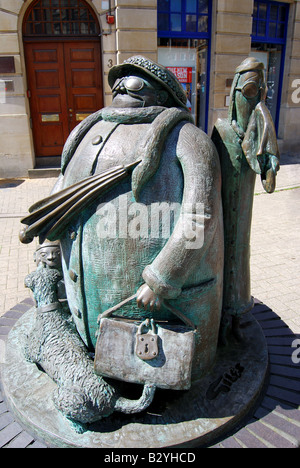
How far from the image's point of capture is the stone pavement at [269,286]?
1.99 metres

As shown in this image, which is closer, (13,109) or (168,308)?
(168,308)

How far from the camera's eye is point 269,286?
4453 mm

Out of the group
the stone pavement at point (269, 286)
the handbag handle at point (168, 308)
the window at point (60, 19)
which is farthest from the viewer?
the window at point (60, 19)

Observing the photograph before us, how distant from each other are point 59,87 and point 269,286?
286 inches

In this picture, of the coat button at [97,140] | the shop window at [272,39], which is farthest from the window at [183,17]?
the coat button at [97,140]

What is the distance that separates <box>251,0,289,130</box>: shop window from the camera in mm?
10680

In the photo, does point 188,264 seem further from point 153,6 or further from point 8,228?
point 153,6

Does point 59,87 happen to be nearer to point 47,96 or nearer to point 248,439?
point 47,96

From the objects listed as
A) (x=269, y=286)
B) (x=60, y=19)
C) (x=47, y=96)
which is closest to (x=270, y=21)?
(x=60, y=19)

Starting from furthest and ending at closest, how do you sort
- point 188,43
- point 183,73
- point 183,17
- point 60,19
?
point 183,73 < point 188,43 < point 183,17 < point 60,19

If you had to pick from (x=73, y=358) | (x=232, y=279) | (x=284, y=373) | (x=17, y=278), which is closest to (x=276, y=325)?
(x=284, y=373)

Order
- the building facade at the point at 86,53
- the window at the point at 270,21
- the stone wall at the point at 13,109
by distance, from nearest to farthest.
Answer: the stone wall at the point at 13,109
the building facade at the point at 86,53
the window at the point at 270,21

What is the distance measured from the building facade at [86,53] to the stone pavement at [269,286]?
4.36 ft

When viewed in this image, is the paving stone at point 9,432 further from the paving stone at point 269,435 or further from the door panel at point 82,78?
the door panel at point 82,78
